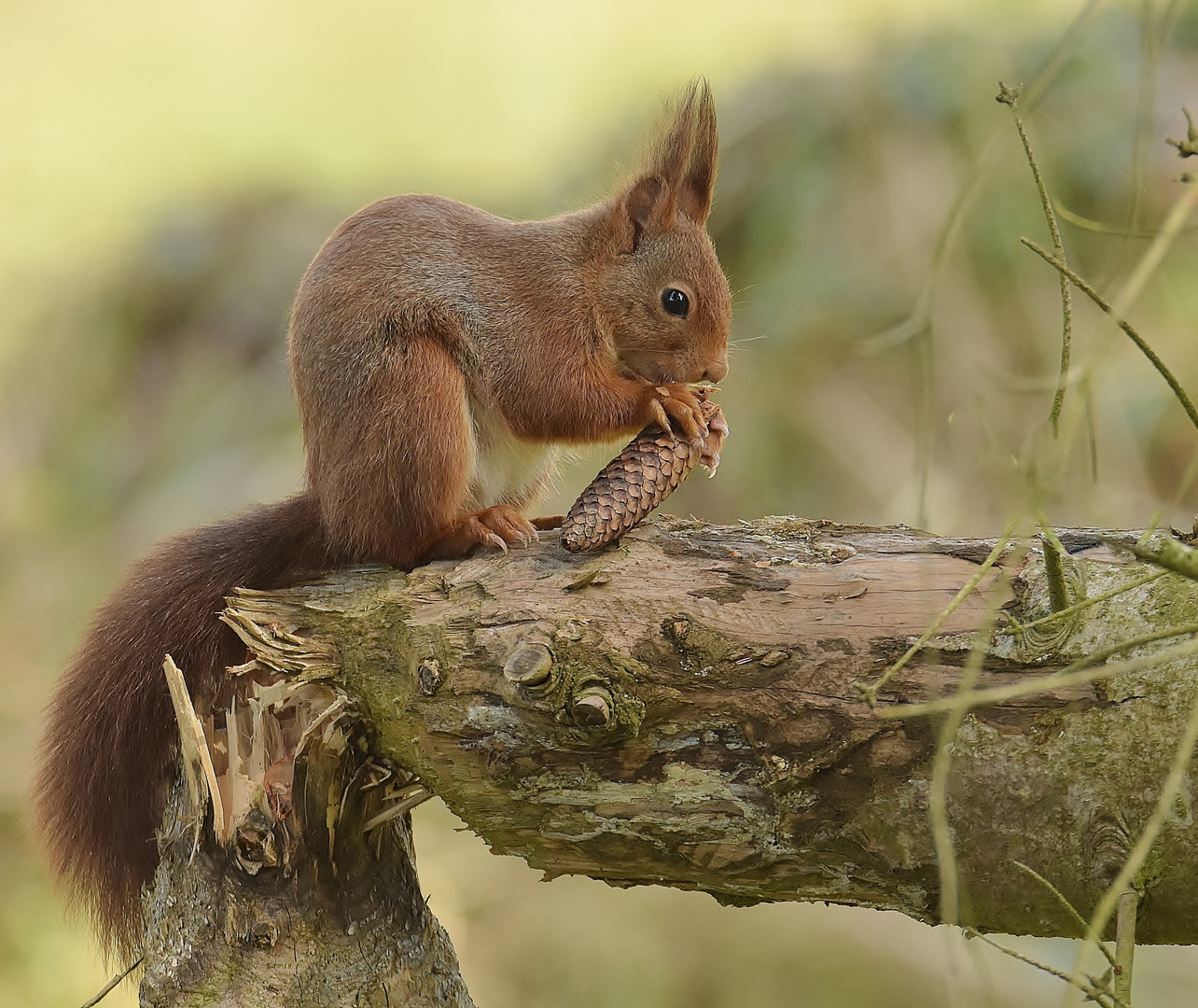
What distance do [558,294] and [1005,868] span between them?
1006 mm

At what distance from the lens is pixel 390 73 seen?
3797mm

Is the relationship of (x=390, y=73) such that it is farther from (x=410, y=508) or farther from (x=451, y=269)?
(x=410, y=508)

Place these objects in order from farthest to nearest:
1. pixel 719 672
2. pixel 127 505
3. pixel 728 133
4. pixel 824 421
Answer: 1. pixel 127 505
2. pixel 728 133
3. pixel 824 421
4. pixel 719 672

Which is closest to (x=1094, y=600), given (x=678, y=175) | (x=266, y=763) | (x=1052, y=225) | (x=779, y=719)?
(x=1052, y=225)

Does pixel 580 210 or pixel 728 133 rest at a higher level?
pixel 728 133

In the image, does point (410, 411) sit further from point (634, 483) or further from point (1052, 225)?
point (1052, 225)

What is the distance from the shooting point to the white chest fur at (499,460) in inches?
63.2

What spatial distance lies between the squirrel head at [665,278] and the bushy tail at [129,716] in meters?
0.58

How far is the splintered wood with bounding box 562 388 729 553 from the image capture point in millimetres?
1267

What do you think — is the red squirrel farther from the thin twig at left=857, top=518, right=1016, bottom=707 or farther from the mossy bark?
the thin twig at left=857, top=518, right=1016, bottom=707

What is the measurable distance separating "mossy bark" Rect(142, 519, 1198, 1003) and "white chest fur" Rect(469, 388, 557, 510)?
0.39 meters

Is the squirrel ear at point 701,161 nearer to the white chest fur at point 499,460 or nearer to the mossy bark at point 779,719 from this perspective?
the white chest fur at point 499,460

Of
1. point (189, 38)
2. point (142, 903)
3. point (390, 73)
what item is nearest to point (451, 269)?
point (142, 903)

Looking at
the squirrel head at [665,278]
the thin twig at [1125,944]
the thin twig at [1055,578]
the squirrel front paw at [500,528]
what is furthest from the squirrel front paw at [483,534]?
the thin twig at [1125,944]
